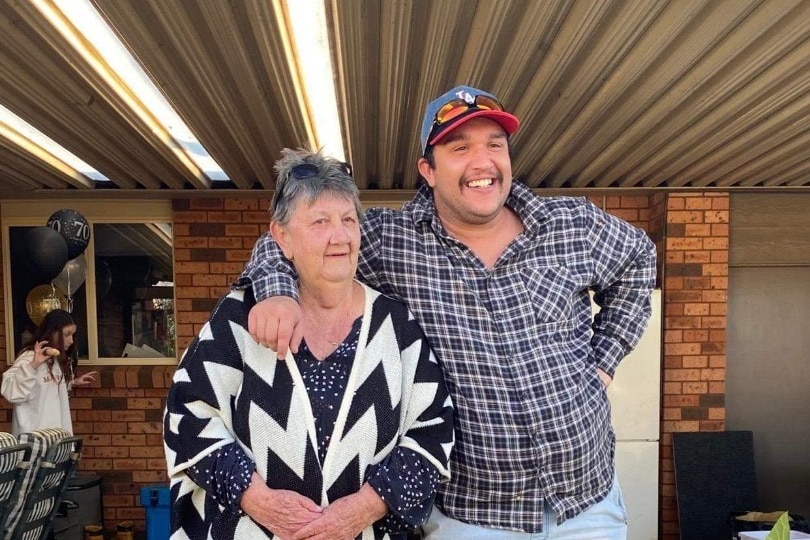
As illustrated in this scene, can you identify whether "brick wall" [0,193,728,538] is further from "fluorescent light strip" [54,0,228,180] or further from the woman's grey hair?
the woman's grey hair

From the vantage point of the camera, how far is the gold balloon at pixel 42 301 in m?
4.54

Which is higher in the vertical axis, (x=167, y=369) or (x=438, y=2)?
(x=438, y=2)

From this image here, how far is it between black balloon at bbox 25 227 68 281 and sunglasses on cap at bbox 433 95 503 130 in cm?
318

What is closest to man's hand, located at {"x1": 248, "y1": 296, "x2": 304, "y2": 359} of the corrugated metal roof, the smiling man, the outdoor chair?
the smiling man

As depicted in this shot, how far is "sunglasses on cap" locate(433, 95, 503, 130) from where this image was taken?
159 cm

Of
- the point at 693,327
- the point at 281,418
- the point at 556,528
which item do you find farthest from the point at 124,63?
the point at 693,327

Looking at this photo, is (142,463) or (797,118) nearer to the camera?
(797,118)

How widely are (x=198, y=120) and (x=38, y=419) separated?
8.48 ft

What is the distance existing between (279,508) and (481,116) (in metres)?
1.11

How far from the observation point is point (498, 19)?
1975mm

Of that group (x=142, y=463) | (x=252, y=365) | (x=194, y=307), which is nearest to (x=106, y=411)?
(x=142, y=463)

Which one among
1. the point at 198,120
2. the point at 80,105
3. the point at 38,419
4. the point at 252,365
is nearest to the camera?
the point at 252,365

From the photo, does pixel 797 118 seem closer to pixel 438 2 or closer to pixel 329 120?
pixel 438 2

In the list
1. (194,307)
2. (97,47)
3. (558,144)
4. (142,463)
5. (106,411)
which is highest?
(97,47)
